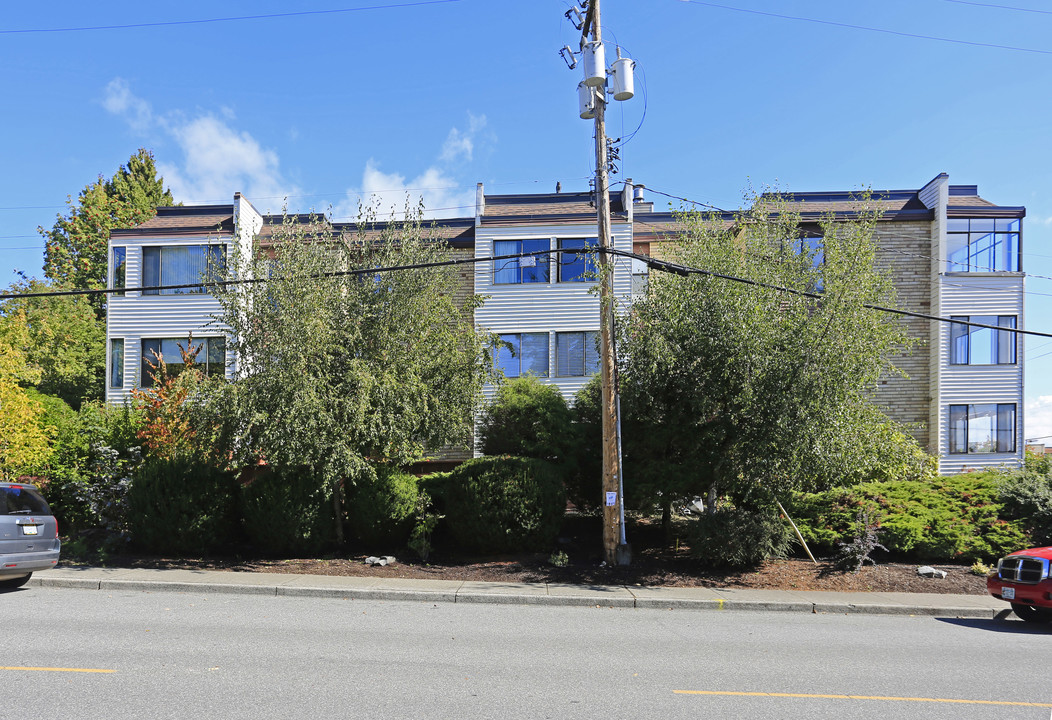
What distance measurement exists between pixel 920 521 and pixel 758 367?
15.6 feet

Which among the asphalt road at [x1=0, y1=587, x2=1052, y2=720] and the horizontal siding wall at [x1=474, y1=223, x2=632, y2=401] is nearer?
the asphalt road at [x1=0, y1=587, x2=1052, y2=720]

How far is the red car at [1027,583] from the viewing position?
9.15 metres

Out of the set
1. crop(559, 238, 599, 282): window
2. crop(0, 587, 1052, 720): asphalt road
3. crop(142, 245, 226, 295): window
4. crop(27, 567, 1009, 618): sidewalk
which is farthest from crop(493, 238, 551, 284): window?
crop(0, 587, 1052, 720): asphalt road

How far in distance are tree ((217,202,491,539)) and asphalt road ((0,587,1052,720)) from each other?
3.07 m

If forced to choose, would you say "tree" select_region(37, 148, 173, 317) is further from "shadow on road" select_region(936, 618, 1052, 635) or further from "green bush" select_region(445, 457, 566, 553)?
"shadow on road" select_region(936, 618, 1052, 635)

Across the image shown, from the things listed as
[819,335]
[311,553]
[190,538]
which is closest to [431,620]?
[311,553]

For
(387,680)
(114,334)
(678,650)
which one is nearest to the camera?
(387,680)

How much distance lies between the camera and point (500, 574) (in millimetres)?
12094

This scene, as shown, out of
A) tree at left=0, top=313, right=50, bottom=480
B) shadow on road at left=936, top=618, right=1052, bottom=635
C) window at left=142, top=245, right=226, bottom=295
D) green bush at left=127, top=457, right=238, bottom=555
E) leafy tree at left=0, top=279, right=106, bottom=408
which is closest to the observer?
shadow on road at left=936, top=618, right=1052, bottom=635

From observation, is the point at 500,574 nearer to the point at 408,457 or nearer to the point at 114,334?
the point at 408,457

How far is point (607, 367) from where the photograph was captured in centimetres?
1248

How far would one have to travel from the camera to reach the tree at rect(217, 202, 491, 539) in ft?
39.3

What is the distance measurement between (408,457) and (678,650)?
6.72 metres

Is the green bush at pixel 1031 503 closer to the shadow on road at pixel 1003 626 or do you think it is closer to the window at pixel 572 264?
the shadow on road at pixel 1003 626
